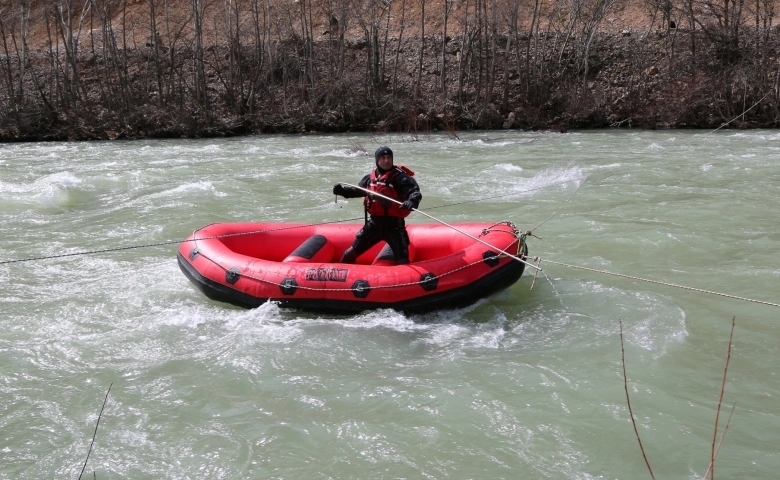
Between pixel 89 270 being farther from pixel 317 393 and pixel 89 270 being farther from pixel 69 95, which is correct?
pixel 69 95

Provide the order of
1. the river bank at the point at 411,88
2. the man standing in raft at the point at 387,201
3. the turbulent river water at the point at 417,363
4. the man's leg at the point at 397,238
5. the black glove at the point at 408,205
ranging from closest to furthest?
the turbulent river water at the point at 417,363
the black glove at the point at 408,205
the man standing in raft at the point at 387,201
the man's leg at the point at 397,238
the river bank at the point at 411,88

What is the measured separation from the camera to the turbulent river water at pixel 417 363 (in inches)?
146

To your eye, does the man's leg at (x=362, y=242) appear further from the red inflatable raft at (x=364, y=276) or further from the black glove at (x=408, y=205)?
the black glove at (x=408, y=205)

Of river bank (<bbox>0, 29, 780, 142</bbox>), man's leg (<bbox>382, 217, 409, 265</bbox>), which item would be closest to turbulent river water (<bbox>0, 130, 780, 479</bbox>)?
man's leg (<bbox>382, 217, 409, 265</bbox>)

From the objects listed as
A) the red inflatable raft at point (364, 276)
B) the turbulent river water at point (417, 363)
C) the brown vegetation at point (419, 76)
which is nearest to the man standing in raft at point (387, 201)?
the red inflatable raft at point (364, 276)

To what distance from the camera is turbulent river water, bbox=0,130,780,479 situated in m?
3.70

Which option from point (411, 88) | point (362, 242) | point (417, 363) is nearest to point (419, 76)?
point (411, 88)

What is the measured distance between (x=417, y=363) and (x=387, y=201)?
1356mm

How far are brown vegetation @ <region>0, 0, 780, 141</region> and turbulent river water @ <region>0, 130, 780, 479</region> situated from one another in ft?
35.6

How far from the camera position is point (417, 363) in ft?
15.4

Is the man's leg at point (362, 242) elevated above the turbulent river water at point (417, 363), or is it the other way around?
the man's leg at point (362, 242)

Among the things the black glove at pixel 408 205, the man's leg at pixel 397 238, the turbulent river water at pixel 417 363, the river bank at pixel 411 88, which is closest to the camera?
the turbulent river water at pixel 417 363

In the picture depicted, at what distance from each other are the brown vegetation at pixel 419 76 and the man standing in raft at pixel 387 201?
1345cm

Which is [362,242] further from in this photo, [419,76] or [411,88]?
[411,88]
